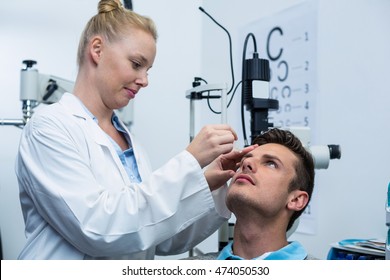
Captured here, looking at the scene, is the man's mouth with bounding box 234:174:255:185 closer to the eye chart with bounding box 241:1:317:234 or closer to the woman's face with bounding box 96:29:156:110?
the woman's face with bounding box 96:29:156:110

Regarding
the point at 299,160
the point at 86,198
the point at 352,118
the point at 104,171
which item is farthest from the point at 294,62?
the point at 86,198

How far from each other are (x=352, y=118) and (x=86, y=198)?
115 centimetres

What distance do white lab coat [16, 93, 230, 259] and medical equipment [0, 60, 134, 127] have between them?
82 cm

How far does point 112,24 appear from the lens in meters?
1.18

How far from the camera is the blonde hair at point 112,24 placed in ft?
3.85

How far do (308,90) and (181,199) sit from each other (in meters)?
1.09

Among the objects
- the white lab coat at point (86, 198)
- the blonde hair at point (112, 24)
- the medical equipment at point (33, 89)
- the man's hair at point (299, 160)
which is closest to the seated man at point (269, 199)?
the man's hair at point (299, 160)

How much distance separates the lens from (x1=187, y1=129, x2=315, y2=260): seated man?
114cm

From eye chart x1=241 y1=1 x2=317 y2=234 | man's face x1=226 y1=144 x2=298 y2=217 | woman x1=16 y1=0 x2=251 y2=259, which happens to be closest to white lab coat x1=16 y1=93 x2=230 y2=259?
woman x1=16 y1=0 x2=251 y2=259

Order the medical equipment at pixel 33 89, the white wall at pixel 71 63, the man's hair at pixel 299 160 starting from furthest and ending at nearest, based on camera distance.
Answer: the white wall at pixel 71 63
the medical equipment at pixel 33 89
the man's hair at pixel 299 160

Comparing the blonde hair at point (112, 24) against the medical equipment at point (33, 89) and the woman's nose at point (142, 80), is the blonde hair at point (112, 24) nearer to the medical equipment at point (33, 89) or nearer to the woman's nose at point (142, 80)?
the woman's nose at point (142, 80)

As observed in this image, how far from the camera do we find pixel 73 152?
1.00 metres

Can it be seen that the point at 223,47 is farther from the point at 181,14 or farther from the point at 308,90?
the point at 308,90

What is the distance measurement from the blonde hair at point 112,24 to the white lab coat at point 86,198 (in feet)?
0.76
